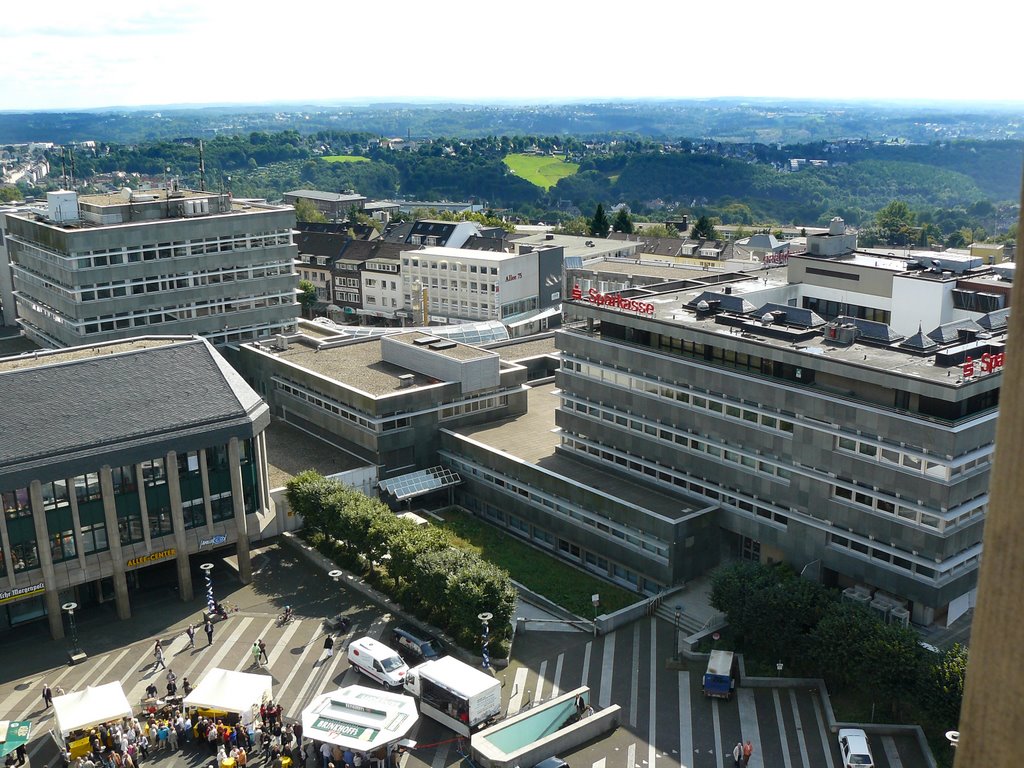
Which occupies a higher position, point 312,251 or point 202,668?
point 312,251

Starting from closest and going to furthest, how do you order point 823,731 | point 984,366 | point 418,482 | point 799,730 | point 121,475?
point 823,731
point 799,730
point 984,366
point 121,475
point 418,482

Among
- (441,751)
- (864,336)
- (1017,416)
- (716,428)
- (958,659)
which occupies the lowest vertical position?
(441,751)

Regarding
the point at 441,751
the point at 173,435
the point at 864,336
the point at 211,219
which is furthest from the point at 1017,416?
the point at 211,219

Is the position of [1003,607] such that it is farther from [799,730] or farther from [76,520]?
[76,520]

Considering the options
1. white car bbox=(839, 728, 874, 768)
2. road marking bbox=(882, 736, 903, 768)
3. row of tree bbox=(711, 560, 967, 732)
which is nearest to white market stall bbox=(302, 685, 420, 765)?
row of tree bbox=(711, 560, 967, 732)

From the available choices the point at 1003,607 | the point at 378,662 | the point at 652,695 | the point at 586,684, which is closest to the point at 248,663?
the point at 378,662

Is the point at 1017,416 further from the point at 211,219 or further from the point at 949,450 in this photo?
the point at 211,219

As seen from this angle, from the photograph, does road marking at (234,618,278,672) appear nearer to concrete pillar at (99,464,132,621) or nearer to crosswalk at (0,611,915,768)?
crosswalk at (0,611,915,768)
